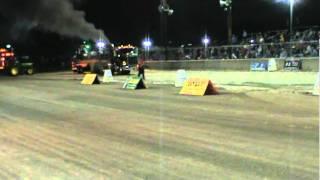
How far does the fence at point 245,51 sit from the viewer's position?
120 feet

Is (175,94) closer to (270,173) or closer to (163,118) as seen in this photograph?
(163,118)

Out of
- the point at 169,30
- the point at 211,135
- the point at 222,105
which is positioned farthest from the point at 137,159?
the point at 169,30

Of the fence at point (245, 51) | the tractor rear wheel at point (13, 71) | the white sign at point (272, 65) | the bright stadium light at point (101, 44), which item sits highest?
the bright stadium light at point (101, 44)

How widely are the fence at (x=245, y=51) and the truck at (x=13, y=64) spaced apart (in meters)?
10.8

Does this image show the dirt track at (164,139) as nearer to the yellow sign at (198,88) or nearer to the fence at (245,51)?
the yellow sign at (198,88)

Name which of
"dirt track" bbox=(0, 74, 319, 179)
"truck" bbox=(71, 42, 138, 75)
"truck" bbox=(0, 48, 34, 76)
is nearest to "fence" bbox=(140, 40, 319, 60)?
"truck" bbox=(71, 42, 138, 75)

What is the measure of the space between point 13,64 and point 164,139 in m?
44.1

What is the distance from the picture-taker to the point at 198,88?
21.2 metres

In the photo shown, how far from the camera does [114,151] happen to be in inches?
380

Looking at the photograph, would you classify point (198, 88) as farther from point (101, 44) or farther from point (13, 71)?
point (13, 71)

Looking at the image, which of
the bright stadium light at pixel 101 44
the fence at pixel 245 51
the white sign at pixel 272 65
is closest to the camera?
the fence at pixel 245 51

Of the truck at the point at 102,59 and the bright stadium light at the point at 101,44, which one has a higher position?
the bright stadium light at the point at 101,44

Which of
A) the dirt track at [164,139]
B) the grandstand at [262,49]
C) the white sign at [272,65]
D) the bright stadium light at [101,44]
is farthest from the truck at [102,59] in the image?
the dirt track at [164,139]

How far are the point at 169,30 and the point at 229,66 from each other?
1548 inches
